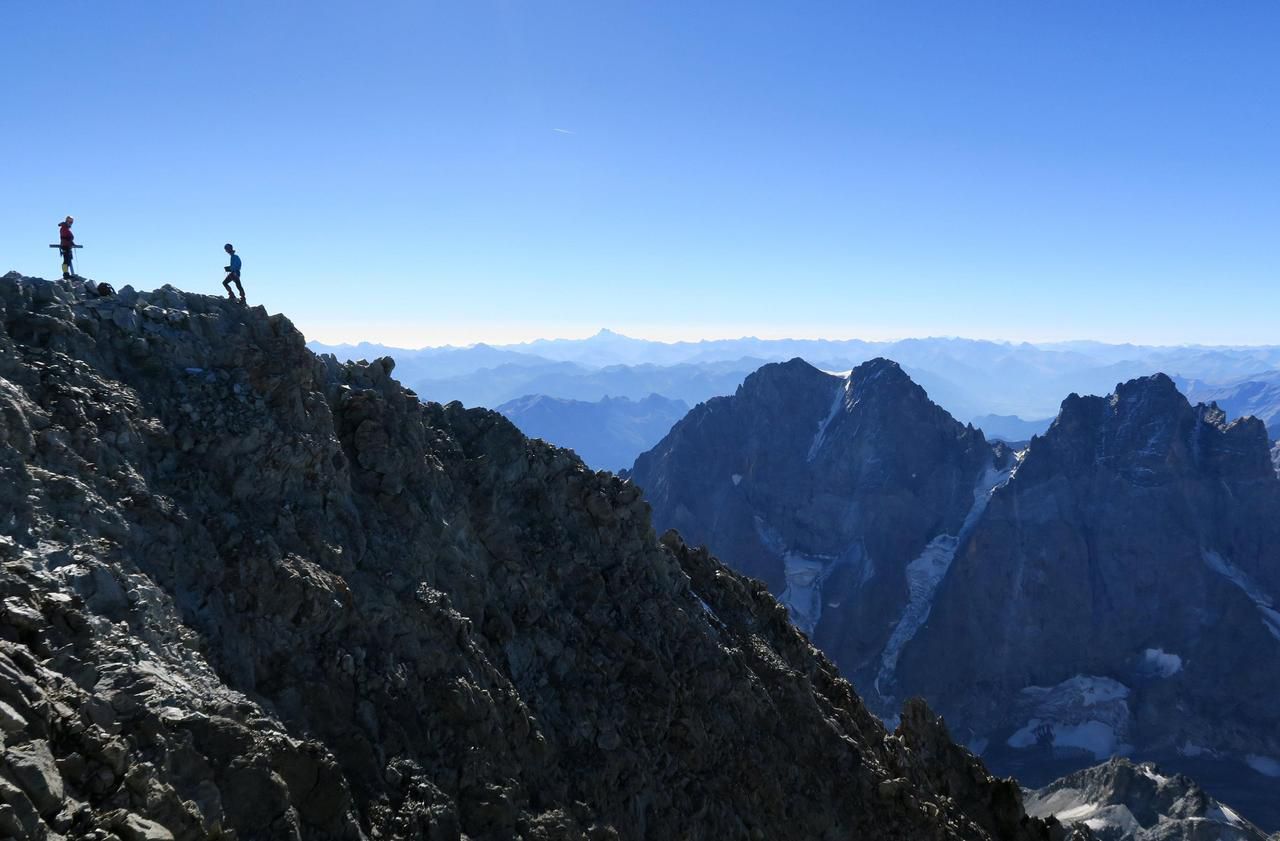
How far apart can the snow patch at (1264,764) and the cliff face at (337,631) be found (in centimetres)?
17290

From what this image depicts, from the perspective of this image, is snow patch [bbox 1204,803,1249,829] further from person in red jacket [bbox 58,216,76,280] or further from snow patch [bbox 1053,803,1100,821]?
person in red jacket [bbox 58,216,76,280]

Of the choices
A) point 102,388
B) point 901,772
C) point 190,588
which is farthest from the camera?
point 901,772

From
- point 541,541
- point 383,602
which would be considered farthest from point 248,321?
point 541,541

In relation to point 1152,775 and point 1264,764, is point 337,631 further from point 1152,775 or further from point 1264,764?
point 1264,764

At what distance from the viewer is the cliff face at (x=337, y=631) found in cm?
1745

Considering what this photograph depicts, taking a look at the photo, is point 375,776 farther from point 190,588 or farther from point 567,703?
point 567,703

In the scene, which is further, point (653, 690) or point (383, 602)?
point (653, 690)

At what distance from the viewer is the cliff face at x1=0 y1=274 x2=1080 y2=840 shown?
17.5 m

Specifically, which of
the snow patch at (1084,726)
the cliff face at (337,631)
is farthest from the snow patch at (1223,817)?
the cliff face at (337,631)

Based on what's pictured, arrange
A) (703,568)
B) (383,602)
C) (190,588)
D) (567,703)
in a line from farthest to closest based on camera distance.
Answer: (703,568) < (567,703) < (383,602) < (190,588)

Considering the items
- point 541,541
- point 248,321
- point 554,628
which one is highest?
point 248,321

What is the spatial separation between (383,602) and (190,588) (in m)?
5.83

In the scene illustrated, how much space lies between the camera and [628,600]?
3775 cm

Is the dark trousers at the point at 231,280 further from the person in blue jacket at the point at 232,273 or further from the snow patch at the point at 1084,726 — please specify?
the snow patch at the point at 1084,726
